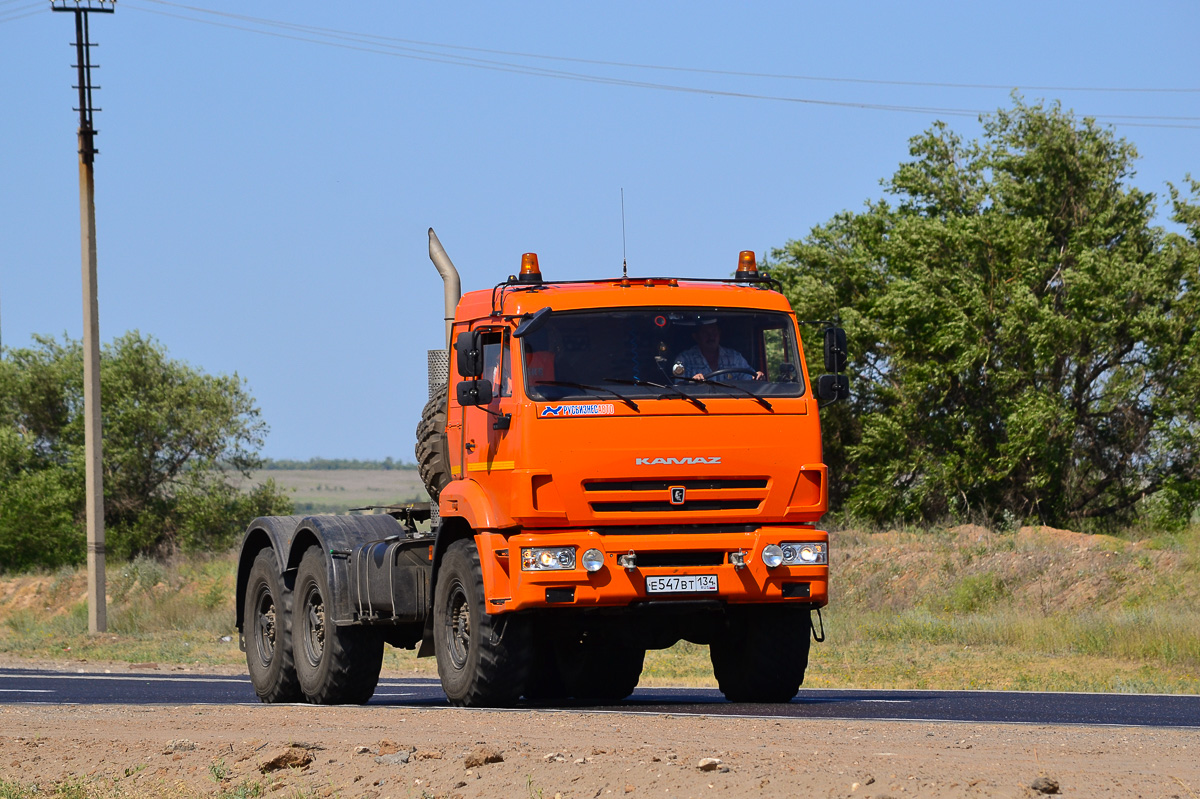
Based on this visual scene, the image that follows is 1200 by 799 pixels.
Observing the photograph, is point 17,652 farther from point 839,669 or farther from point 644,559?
point 644,559

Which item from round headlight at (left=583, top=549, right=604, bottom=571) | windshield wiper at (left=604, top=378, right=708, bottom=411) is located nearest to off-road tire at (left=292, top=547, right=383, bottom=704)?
round headlight at (left=583, top=549, right=604, bottom=571)

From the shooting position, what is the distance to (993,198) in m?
44.4

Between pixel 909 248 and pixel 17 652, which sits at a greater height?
pixel 909 248

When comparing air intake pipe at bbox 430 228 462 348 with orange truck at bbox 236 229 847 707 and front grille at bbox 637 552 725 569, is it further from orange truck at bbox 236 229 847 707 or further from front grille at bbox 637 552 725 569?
front grille at bbox 637 552 725 569

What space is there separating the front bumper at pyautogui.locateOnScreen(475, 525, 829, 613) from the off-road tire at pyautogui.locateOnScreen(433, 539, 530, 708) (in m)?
0.21

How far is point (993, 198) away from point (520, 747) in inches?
1473

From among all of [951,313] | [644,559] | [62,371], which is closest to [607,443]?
[644,559]

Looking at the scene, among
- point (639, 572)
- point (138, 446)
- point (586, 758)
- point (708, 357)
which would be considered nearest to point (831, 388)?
point (708, 357)

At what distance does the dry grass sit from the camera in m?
20.5

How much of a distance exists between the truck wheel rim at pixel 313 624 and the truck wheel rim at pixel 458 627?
7.87 feet

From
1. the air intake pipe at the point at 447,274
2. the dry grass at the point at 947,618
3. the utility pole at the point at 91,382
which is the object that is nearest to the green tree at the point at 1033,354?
the dry grass at the point at 947,618

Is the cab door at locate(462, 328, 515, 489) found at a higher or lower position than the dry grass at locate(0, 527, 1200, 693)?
higher

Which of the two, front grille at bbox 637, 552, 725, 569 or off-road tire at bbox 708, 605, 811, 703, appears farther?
off-road tire at bbox 708, 605, 811, 703

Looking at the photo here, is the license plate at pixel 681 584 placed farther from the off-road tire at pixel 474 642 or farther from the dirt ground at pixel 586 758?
the off-road tire at pixel 474 642
